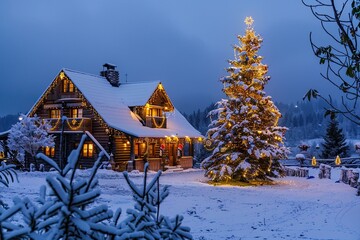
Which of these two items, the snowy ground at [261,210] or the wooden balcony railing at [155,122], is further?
the wooden balcony railing at [155,122]

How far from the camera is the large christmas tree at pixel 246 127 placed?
81.2 feet

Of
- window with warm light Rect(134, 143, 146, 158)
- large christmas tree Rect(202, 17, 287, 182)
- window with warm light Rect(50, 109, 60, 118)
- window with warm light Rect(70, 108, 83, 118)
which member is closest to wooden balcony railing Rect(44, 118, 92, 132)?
window with warm light Rect(70, 108, 83, 118)

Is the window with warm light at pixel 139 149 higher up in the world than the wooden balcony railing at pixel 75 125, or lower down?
lower down

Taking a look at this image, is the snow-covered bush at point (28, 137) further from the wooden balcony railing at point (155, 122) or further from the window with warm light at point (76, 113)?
the wooden balcony railing at point (155, 122)

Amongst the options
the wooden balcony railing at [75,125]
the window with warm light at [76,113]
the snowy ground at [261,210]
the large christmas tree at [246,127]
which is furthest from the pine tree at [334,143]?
the window with warm light at [76,113]

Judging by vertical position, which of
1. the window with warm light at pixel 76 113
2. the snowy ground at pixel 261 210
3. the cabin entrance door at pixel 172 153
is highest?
the window with warm light at pixel 76 113

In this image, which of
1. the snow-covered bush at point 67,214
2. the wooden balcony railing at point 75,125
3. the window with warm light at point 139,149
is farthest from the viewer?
the window with warm light at point 139,149

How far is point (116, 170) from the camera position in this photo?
106ft

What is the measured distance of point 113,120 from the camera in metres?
33.4

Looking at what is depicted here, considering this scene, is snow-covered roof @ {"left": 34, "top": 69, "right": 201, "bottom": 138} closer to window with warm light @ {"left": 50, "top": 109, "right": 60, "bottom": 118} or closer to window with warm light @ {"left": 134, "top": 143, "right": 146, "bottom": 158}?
window with warm light @ {"left": 134, "top": 143, "right": 146, "bottom": 158}

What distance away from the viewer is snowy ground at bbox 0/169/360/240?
441 inches

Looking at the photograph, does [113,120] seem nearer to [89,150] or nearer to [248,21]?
[89,150]

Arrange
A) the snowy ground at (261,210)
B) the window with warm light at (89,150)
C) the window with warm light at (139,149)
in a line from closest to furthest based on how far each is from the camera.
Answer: the snowy ground at (261,210) → the window with warm light at (89,150) → the window with warm light at (139,149)

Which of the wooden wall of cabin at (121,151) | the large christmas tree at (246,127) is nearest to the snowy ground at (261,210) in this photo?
the large christmas tree at (246,127)
